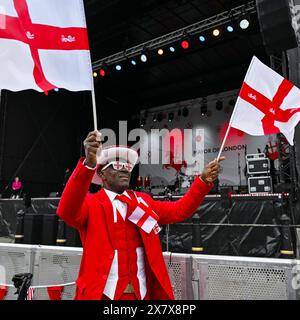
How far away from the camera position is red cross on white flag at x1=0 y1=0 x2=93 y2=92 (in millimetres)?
2172

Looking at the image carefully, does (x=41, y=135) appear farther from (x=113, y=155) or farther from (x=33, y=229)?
(x=113, y=155)

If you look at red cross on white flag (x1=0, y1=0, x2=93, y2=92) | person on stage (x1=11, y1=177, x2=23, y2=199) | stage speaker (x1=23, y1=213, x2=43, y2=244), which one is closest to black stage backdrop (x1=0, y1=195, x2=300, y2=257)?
stage speaker (x1=23, y1=213, x2=43, y2=244)

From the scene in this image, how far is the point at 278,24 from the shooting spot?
343cm

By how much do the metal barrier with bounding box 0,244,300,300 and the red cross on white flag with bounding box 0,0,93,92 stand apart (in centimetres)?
149

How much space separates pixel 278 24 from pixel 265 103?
1041mm

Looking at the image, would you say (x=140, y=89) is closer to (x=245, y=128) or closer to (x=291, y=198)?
(x=291, y=198)

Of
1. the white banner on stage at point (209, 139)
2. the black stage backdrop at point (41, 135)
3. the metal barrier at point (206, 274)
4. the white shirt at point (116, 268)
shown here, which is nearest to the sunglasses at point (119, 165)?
the white shirt at point (116, 268)

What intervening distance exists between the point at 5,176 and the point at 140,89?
961cm

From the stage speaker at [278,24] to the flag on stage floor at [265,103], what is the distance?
0.69m

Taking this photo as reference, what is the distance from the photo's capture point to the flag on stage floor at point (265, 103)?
9.55ft

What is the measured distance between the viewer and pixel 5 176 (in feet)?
50.8

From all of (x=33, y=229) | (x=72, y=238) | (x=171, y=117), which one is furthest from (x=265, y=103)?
(x=171, y=117)

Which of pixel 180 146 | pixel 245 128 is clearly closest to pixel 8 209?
pixel 245 128

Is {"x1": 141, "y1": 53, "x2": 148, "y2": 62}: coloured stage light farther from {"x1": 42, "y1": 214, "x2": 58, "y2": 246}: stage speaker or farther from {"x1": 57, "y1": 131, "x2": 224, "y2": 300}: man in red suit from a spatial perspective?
{"x1": 57, "y1": 131, "x2": 224, "y2": 300}: man in red suit
